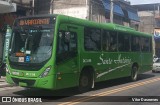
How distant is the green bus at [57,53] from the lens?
1091cm

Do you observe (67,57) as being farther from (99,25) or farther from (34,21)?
(99,25)

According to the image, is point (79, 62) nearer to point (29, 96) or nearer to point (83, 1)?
point (29, 96)

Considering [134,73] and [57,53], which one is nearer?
[57,53]

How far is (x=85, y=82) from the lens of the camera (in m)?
13.0

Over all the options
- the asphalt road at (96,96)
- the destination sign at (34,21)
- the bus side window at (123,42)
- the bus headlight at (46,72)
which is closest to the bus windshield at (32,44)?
the destination sign at (34,21)

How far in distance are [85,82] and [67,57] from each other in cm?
189

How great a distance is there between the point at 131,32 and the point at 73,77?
6533 millimetres

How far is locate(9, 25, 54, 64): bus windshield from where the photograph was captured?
11.0 meters

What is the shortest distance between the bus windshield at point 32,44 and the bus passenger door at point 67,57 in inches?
15.6

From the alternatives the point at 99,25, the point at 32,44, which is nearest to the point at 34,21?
the point at 32,44

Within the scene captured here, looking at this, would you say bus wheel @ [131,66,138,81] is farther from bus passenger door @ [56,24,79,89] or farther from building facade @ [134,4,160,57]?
building facade @ [134,4,160,57]

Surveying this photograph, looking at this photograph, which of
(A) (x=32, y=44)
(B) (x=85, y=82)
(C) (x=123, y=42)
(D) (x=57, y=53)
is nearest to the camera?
(D) (x=57, y=53)

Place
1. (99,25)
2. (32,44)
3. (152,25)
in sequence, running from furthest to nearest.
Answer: (152,25), (99,25), (32,44)

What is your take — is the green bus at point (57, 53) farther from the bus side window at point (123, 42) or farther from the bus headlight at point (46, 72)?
the bus side window at point (123, 42)
